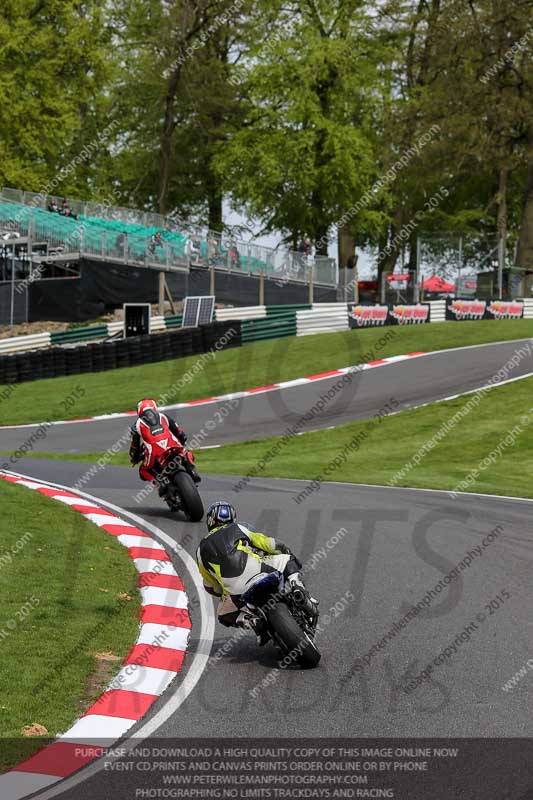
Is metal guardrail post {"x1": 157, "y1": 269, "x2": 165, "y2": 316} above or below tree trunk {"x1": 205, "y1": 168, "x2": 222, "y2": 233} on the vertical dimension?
below

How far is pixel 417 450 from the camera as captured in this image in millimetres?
21438

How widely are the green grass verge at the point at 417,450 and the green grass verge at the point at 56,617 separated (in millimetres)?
5488

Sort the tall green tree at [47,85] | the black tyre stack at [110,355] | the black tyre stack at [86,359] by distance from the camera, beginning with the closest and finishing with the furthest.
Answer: the black tyre stack at [86,359] → the black tyre stack at [110,355] → the tall green tree at [47,85]

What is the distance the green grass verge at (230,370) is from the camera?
27.5 metres

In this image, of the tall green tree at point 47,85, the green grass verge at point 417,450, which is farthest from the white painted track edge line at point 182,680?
the tall green tree at point 47,85

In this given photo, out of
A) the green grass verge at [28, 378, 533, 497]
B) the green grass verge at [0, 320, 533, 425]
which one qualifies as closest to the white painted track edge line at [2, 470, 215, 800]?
the green grass verge at [28, 378, 533, 497]

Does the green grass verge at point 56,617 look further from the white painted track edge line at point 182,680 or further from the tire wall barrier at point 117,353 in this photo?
the tire wall barrier at point 117,353

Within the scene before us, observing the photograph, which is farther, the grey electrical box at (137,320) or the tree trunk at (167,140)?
the tree trunk at (167,140)

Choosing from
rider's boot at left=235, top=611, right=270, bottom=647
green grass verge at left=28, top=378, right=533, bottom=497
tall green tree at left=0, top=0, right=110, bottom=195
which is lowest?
green grass verge at left=28, top=378, right=533, bottom=497

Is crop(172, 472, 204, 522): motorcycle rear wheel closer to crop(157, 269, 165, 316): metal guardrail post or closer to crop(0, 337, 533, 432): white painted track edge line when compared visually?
crop(0, 337, 533, 432): white painted track edge line

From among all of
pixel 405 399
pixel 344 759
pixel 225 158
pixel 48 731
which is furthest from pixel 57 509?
pixel 225 158

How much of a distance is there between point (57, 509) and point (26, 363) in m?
17.5

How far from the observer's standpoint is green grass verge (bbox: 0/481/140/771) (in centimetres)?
685

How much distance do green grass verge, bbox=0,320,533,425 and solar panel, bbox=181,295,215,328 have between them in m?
2.66
